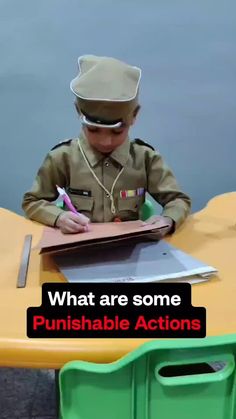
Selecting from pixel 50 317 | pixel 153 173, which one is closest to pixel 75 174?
pixel 153 173

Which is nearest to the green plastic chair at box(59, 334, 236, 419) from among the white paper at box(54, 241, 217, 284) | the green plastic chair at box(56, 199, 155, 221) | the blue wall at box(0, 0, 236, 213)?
the white paper at box(54, 241, 217, 284)

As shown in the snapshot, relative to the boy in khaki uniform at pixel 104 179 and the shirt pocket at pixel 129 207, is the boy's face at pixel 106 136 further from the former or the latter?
the shirt pocket at pixel 129 207

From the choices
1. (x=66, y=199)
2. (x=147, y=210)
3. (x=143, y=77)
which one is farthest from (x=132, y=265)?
(x=143, y=77)

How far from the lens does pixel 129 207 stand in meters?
1.18

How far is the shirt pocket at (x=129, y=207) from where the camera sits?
1.17 meters

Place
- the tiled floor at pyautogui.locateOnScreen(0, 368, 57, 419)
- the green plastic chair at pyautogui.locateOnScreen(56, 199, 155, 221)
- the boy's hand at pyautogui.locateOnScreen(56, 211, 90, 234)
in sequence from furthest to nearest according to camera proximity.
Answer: the tiled floor at pyautogui.locateOnScreen(0, 368, 57, 419) → the green plastic chair at pyautogui.locateOnScreen(56, 199, 155, 221) → the boy's hand at pyautogui.locateOnScreen(56, 211, 90, 234)

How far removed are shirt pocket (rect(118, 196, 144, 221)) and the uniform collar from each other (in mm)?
79

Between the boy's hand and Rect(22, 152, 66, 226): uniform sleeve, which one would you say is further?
Rect(22, 152, 66, 226): uniform sleeve

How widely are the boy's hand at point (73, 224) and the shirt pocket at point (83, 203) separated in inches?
5.3

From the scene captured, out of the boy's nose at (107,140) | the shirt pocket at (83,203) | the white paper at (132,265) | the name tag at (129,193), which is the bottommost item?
the white paper at (132,265)

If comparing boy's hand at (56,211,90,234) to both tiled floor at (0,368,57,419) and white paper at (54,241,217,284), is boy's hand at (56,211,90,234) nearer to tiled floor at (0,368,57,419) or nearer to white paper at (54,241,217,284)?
white paper at (54,241,217,284)

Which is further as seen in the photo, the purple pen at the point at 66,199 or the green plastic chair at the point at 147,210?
the green plastic chair at the point at 147,210

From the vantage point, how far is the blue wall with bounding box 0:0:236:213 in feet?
5.82

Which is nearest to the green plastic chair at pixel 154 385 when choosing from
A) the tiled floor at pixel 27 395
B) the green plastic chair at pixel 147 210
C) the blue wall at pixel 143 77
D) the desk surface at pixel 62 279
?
the desk surface at pixel 62 279
